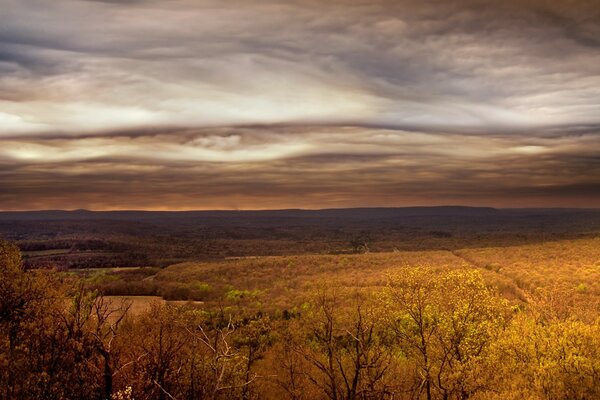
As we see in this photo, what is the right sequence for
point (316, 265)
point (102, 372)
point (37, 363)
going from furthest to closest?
point (316, 265), point (102, 372), point (37, 363)

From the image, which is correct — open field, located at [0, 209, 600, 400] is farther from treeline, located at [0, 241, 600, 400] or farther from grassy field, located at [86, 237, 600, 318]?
grassy field, located at [86, 237, 600, 318]

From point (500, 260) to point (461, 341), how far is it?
105650 mm

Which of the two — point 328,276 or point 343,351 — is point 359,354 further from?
point 328,276

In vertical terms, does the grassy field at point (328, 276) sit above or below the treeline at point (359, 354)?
Answer: below

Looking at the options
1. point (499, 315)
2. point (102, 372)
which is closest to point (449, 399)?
point (499, 315)

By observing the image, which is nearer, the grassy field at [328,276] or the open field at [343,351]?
the open field at [343,351]

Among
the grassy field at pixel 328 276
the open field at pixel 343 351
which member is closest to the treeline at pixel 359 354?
the open field at pixel 343 351

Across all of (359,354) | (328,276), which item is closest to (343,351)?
(359,354)

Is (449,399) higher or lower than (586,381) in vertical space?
lower

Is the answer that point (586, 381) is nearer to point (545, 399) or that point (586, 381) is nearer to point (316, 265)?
point (545, 399)

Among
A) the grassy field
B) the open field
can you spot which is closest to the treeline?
the open field

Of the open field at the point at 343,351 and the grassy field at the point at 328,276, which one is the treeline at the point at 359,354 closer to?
the open field at the point at 343,351

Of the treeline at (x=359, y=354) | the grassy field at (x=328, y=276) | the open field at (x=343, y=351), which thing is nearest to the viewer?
the treeline at (x=359, y=354)

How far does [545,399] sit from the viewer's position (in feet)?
127
